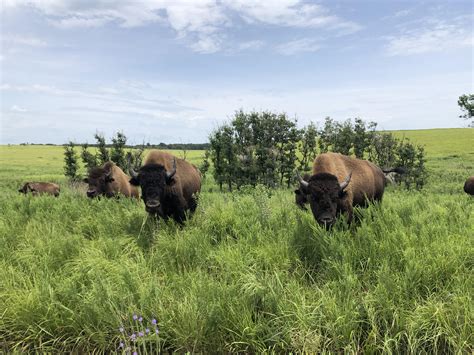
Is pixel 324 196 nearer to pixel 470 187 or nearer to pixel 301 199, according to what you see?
pixel 301 199

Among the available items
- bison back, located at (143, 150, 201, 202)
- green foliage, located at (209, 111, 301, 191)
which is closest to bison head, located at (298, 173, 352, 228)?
bison back, located at (143, 150, 201, 202)

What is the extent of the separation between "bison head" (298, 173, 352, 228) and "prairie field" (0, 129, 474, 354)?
0.32 m

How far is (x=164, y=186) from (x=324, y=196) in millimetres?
3473

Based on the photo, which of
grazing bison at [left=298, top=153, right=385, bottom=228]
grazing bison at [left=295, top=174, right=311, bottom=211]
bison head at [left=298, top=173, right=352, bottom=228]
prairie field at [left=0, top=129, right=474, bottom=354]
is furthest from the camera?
grazing bison at [left=295, top=174, right=311, bottom=211]

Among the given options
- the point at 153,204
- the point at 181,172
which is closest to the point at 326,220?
the point at 153,204

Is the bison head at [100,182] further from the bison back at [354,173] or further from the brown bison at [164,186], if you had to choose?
the bison back at [354,173]

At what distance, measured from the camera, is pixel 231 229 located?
6426mm

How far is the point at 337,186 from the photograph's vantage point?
236 inches

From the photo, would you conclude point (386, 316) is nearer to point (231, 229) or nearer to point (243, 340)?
point (243, 340)

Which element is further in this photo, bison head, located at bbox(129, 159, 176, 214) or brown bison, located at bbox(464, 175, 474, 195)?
brown bison, located at bbox(464, 175, 474, 195)

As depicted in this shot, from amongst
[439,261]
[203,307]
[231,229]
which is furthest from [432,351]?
[231,229]

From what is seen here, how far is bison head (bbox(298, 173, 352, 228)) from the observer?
5.69 meters

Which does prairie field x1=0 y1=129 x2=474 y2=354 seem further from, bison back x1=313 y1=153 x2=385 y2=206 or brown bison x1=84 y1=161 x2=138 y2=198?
brown bison x1=84 y1=161 x2=138 y2=198

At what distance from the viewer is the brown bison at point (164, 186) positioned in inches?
279
